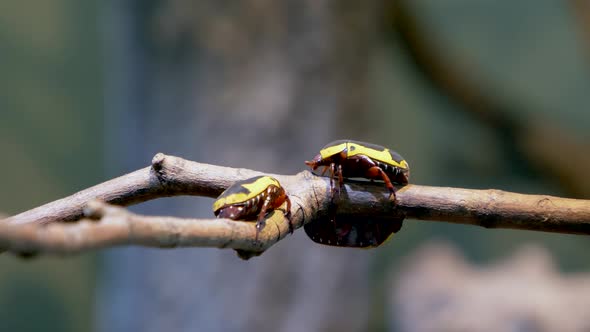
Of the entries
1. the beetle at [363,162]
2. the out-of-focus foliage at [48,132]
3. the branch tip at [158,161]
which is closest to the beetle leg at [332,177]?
the beetle at [363,162]

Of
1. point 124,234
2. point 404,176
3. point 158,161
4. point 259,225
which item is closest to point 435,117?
point 404,176

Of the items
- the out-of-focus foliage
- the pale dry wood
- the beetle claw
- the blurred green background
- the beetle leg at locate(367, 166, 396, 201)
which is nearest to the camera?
the pale dry wood

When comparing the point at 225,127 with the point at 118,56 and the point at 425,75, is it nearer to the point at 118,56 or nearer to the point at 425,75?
the point at 118,56

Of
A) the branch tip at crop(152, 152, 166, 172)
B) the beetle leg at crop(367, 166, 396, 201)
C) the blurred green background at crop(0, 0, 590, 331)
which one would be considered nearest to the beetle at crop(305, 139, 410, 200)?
the beetle leg at crop(367, 166, 396, 201)

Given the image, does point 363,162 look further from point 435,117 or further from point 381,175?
point 435,117

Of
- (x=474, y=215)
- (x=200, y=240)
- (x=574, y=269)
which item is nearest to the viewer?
(x=200, y=240)

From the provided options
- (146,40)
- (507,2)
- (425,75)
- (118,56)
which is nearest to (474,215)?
(146,40)

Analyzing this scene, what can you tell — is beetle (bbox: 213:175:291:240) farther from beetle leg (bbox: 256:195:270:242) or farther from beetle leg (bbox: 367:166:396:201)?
beetle leg (bbox: 367:166:396:201)
